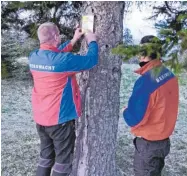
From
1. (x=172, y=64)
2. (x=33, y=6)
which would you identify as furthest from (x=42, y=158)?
(x=33, y=6)

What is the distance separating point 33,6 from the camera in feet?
17.5

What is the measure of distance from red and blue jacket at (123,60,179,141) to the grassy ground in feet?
2.24

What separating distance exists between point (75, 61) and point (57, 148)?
2.44 ft

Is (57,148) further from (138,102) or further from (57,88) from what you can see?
(138,102)

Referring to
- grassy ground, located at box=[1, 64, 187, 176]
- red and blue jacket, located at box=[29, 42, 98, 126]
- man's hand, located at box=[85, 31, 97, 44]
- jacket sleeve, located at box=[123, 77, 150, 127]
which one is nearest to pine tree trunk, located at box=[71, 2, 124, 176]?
man's hand, located at box=[85, 31, 97, 44]

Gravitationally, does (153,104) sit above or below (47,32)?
below

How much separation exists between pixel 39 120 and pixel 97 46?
0.74 metres

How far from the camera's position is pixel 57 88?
2.86 m

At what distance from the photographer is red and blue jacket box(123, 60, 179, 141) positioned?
8.61 ft

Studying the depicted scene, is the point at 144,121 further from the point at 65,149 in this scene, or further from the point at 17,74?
the point at 17,74

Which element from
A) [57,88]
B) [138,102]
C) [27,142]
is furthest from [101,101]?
[27,142]

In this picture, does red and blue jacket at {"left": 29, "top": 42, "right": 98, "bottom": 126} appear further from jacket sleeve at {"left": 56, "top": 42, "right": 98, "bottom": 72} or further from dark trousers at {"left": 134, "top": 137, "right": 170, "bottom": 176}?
dark trousers at {"left": 134, "top": 137, "right": 170, "bottom": 176}

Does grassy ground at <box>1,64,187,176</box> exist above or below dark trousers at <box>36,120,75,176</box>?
below

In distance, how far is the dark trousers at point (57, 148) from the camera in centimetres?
297
